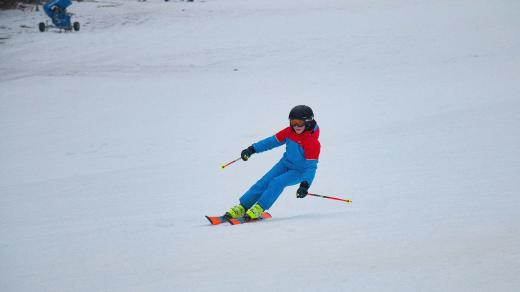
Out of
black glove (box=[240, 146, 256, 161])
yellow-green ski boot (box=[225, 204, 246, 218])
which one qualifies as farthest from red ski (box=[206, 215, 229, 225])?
black glove (box=[240, 146, 256, 161])

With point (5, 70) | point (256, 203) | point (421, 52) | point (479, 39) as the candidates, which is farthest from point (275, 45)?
point (256, 203)

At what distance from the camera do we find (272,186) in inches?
194

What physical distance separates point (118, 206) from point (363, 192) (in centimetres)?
312

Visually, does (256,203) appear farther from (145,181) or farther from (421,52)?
(421,52)

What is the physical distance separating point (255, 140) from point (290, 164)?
502cm

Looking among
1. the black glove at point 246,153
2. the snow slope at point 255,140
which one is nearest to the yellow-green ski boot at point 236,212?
the snow slope at point 255,140

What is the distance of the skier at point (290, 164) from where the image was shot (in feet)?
15.8

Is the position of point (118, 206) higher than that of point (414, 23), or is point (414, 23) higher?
point (414, 23)

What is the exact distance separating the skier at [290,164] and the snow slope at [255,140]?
376 mm

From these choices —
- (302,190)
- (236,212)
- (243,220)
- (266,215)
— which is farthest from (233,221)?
(302,190)

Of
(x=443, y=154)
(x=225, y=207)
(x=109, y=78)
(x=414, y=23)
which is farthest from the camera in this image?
(x=414, y=23)

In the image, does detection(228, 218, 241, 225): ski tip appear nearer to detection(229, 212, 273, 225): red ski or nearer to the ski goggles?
detection(229, 212, 273, 225): red ski

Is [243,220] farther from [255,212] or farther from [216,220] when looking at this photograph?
[216,220]

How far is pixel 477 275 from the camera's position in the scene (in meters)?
2.70
